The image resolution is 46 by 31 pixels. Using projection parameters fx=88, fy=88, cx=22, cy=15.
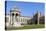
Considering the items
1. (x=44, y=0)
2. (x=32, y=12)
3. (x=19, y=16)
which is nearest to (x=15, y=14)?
(x=19, y=16)

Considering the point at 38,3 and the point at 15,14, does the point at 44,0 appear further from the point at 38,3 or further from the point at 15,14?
the point at 15,14

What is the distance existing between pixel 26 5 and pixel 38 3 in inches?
4.5

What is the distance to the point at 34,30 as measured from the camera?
801 millimetres

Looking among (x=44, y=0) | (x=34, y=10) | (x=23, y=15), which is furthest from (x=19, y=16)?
(x=44, y=0)

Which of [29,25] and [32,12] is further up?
[32,12]

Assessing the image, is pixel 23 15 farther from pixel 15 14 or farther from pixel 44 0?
pixel 44 0

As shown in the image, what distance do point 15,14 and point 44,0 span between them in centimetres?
30

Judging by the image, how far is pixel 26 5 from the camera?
2.62 ft

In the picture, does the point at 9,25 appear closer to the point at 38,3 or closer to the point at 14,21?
the point at 14,21

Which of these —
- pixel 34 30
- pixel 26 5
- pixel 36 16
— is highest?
pixel 26 5

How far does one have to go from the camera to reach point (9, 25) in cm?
76

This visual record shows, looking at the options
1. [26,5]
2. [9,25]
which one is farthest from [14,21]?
[26,5]

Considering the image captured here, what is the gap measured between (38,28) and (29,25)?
90 millimetres

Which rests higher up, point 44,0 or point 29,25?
point 44,0
